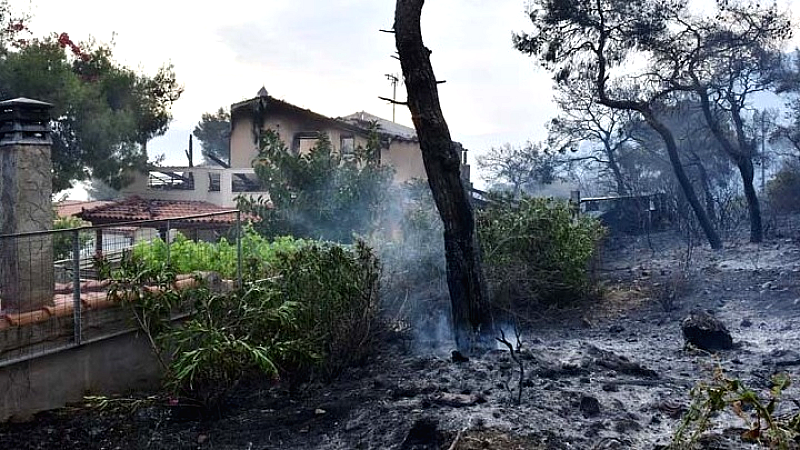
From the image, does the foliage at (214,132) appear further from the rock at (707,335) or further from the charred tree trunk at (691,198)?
the rock at (707,335)

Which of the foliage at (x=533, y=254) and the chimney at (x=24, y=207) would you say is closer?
the chimney at (x=24, y=207)

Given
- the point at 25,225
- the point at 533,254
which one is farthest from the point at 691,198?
the point at 25,225

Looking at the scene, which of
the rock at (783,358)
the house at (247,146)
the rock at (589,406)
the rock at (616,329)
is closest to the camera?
the rock at (589,406)

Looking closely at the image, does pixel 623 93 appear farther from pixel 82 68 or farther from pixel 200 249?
pixel 200 249

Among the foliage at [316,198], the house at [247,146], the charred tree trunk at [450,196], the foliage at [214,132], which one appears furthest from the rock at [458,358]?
the foliage at [214,132]

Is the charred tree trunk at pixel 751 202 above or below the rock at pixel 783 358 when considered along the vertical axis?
above

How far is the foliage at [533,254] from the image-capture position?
8742mm

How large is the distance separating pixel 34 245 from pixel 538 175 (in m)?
23.7

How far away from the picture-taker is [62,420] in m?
4.75

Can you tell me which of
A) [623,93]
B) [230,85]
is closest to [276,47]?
[623,93]

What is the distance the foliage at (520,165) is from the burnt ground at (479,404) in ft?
61.8

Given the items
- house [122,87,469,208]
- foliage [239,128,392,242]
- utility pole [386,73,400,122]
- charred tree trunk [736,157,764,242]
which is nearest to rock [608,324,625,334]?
utility pole [386,73,400,122]

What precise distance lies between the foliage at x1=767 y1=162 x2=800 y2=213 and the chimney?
20.3 meters

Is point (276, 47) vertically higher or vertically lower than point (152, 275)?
higher
